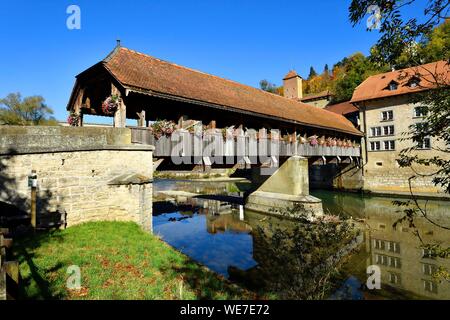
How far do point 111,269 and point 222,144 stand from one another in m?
7.61

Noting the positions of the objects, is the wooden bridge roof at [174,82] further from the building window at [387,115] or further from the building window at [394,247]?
the building window at [387,115]

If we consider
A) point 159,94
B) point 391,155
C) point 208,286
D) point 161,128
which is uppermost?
point 159,94

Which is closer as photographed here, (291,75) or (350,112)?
(350,112)

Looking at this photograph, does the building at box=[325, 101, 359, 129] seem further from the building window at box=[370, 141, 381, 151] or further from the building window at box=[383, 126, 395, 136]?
the building window at box=[383, 126, 395, 136]

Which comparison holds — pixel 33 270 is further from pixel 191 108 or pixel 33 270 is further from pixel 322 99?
pixel 322 99

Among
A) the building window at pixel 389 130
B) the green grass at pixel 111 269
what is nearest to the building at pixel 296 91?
the building window at pixel 389 130

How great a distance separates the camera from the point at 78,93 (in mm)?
11727

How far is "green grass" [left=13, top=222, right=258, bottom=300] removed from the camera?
4.58 meters

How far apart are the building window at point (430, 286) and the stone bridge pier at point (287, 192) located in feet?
22.8

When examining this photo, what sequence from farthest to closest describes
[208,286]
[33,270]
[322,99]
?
1. [322,99]
2. [208,286]
3. [33,270]

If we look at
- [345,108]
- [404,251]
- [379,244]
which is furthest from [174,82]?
[345,108]

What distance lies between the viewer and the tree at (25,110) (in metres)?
36.2

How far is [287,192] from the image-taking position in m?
16.2

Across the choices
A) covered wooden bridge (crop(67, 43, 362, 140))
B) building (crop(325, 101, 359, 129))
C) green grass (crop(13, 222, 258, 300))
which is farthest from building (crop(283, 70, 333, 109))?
green grass (crop(13, 222, 258, 300))
